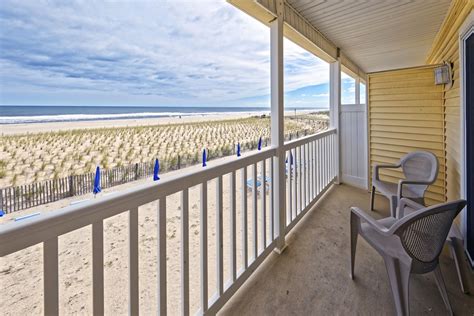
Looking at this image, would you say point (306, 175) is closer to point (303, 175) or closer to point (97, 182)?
point (303, 175)

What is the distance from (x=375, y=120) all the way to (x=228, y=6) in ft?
10.3

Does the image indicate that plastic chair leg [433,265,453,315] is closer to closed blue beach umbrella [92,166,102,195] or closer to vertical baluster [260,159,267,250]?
vertical baluster [260,159,267,250]

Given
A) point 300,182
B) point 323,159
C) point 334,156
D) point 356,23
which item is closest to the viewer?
point 300,182

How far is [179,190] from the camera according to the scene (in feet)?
4.31

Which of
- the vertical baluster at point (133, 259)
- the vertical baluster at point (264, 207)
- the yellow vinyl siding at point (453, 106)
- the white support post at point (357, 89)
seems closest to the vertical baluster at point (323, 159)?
the yellow vinyl siding at point (453, 106)

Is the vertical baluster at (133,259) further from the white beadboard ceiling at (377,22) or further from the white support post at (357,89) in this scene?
the white support post at (357,89)

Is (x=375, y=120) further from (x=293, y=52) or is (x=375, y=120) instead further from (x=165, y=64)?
(x=165, y=64)

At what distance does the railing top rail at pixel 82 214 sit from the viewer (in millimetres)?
735

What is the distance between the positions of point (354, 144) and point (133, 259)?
4.18 metres

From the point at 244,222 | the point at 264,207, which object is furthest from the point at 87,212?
the point at 264,207

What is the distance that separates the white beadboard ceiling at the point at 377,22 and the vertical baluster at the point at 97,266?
2.65 metres

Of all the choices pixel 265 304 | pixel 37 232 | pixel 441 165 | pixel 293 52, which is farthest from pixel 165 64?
pixel 441 165

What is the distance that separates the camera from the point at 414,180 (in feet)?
9.50

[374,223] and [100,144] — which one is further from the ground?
[100,144]
